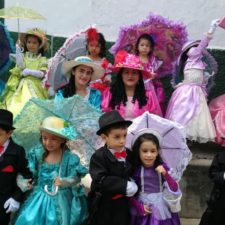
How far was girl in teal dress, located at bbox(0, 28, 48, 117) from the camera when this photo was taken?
6.54 meters

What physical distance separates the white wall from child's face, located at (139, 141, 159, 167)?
11.5ft

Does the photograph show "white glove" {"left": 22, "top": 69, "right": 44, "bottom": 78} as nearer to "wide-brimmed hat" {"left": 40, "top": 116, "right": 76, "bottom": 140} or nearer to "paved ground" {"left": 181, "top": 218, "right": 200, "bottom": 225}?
"wide-brimmed hat" {"left": 40, "top": 116, "right": 76, "bottom": 140}

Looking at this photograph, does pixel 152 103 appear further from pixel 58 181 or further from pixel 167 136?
pixel 58 181

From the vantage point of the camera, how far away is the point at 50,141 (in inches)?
167

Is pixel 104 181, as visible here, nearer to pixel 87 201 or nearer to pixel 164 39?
pixel 87 201

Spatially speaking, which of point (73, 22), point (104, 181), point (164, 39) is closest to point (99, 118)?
point (104, 181)

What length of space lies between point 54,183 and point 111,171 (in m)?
0.53

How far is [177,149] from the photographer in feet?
14.4

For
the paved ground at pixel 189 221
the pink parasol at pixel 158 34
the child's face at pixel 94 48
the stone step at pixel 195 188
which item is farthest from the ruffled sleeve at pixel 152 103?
the paved ground at pixel 189 221

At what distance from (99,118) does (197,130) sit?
201 centimetres

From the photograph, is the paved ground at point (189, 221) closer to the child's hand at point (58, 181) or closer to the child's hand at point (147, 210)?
the child's hand at point (147, 210)

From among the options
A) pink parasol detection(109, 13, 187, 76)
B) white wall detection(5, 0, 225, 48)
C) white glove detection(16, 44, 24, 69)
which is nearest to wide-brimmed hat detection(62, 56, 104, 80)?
pink parasol detection(109, 13, 187, 76)

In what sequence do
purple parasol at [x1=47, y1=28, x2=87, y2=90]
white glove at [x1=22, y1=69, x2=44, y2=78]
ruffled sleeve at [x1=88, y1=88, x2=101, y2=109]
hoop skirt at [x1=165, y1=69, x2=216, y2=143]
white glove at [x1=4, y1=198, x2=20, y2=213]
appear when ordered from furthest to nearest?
white glove at [x1=22, y1=69, x2=44, y2=78] < purple parasol at [x1=47, y1=28, x2=87, y2=90] < hoop skirt at [x1=165, y1=69, x2=216, y2=143] < ruffled sleeve at [x1=88, y1=88, x2=101, y2=109] < white glove at [x1=4, y1=198, x2=20, y2=213]

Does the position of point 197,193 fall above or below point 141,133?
below
